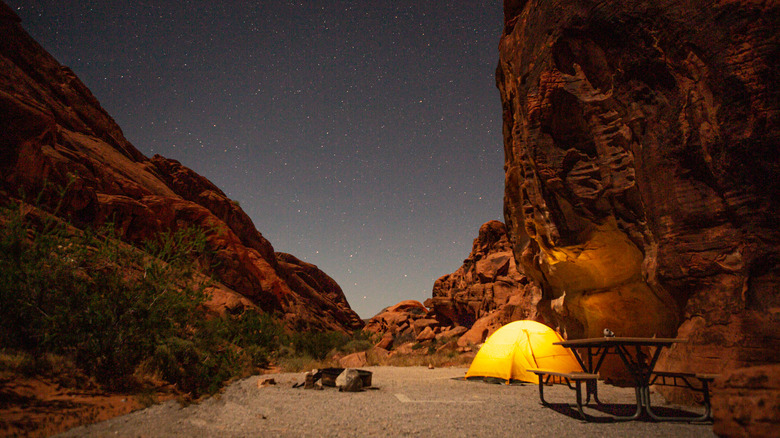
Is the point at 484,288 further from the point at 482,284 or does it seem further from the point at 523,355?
the point at 523,355

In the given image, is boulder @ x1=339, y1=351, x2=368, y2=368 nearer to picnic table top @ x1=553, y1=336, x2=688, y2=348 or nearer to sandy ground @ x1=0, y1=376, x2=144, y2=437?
sandy ground @ x1=0, y1=376, x2=144, y2=437

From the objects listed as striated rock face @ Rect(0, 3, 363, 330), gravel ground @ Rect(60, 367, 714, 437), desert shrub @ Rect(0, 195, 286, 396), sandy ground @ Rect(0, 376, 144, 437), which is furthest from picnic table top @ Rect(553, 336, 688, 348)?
striated rock face @ Rect(0, 3, 363, 330)

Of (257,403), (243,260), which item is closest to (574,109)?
(257,403)

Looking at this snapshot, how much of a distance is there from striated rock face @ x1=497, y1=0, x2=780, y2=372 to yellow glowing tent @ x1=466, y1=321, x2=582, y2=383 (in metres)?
2.05

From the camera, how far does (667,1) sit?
7406 mm

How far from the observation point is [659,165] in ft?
24.1

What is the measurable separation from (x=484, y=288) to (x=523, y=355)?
26.1 meters

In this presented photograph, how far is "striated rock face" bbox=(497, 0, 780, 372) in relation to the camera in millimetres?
6082

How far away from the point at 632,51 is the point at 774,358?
6.30m

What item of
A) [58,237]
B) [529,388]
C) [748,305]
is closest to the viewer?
[748,305]

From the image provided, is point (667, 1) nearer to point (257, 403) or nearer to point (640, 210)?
point (640, 210)

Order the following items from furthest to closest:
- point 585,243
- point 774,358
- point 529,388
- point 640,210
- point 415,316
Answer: point 415,316 → point 585,243 → point 529,388 → point 640,210 → point 774,358

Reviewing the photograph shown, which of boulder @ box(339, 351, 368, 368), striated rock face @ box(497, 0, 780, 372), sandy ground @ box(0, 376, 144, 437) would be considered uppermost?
striated rock face @ box(497, 0, 780, 372)

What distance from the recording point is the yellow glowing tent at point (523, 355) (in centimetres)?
1002
